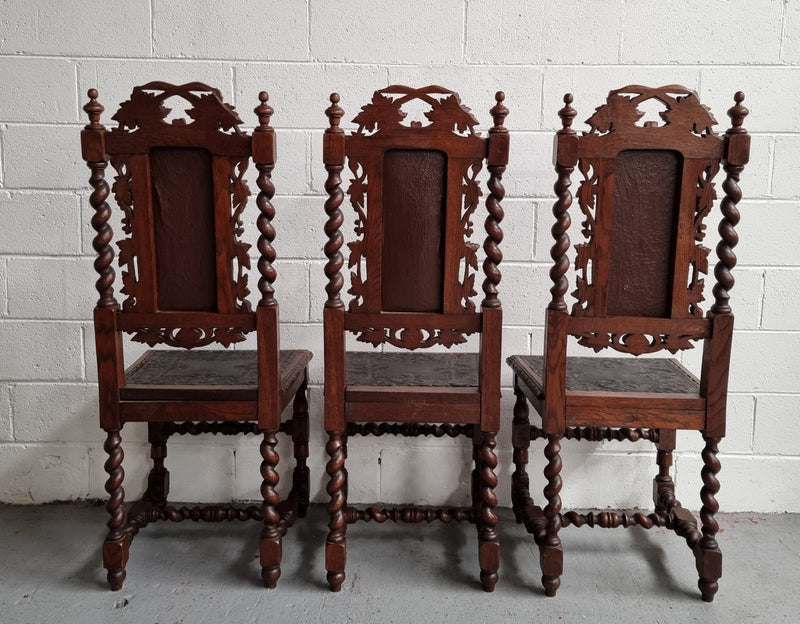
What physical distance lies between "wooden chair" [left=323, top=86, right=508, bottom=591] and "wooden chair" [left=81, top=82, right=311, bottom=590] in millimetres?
186

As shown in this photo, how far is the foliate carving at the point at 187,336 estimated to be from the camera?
2.17 metres

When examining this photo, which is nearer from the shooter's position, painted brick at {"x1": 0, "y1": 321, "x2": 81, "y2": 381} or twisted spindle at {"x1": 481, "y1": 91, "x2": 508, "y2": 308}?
twisted spindle at {"x1": 481, "y1": 91, "x2": 508, "y2": 308}

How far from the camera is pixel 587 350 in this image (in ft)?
9.65

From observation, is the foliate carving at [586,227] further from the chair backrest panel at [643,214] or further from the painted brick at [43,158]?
the painted brick at [43,158]

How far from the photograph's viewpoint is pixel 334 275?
7.08ft

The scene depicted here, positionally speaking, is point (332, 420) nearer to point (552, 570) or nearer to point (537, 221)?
point (552, 570)

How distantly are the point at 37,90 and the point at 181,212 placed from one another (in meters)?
1.11

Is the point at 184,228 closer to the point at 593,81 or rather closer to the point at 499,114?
the point at 499,114

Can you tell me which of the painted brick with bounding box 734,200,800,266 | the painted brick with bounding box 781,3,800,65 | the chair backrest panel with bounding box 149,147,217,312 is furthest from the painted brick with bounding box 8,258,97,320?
the painted brick with bounding box 781,3,800,65

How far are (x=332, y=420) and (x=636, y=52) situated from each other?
1.75 metres

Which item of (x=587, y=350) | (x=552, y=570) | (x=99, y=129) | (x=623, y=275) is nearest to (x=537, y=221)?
(x=587, y=350)

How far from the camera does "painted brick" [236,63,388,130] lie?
2766 mm

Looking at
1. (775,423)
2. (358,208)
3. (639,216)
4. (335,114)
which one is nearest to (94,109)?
(335,114)

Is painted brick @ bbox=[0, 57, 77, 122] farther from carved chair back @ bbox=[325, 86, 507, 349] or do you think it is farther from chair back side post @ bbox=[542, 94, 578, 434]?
chair back side post @ bbox=[542, 94, 578, 434]
